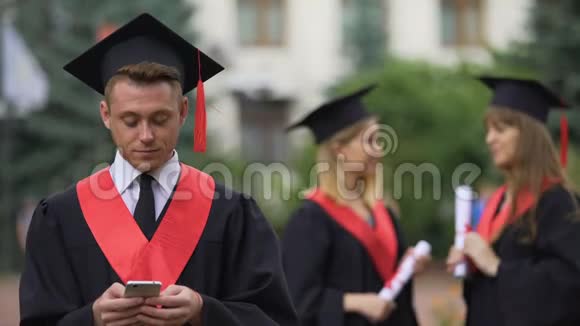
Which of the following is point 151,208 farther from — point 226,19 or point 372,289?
point 226,19

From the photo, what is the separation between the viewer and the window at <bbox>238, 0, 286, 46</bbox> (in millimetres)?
27219

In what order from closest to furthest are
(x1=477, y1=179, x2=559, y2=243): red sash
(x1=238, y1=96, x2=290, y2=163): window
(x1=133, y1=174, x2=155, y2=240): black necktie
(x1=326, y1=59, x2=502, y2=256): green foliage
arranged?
(x1=133, y1=174, x2=155, y2=240): black necktie
(x1=477, y1=179, x2=559, y2=243): red sash
(x1=326, y1=59, x2=502, y2=256): green foliage
(x1=238, y1=96, x2=290, y2=163): window

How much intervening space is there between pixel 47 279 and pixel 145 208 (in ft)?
1.24

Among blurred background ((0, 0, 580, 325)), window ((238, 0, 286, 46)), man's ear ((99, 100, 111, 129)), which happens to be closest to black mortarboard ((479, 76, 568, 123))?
man's ear ((99, 100, 111, 129))

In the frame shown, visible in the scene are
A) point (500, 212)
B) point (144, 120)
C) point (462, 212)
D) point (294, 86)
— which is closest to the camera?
point (144, 120)

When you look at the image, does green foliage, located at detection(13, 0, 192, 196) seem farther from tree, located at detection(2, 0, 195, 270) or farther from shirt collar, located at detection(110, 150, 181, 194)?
shirt collar, located at detection(110, 150, 181, 194)

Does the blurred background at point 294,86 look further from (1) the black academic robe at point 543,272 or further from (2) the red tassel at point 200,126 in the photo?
(2) the red tassel at point 200,126

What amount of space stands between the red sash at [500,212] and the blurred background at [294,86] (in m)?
4.32

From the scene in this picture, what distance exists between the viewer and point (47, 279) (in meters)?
3.37

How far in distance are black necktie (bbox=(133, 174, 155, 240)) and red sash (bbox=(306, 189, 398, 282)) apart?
206 centimetres

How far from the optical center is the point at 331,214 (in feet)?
17.8

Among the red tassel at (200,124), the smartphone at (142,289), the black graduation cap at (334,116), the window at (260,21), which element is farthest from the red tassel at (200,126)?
the window at (260,21)

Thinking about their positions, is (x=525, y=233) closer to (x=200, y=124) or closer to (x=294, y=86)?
(x=200, y=124)

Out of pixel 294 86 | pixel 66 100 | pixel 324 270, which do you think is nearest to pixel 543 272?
pixel 324 270
